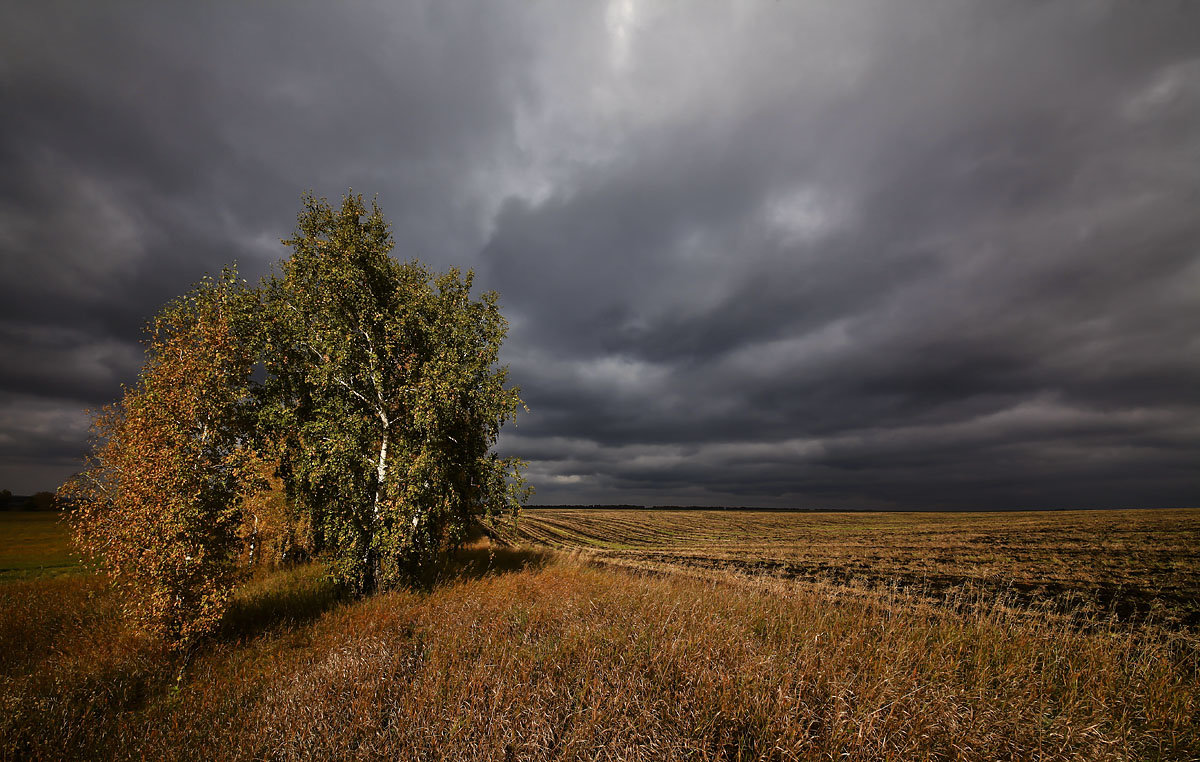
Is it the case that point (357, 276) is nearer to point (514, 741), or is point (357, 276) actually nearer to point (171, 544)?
point (171, 544)

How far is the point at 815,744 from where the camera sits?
16.7ft

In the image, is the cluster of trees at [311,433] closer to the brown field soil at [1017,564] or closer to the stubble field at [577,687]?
the stubble field at [577,687]

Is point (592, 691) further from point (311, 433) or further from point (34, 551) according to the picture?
point (34, 551)

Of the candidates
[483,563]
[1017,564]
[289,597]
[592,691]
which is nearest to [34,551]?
[289,597]

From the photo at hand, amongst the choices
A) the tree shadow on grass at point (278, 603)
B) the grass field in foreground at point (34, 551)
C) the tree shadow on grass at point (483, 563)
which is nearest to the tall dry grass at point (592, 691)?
the tree shadow on grass at point (278, 603)

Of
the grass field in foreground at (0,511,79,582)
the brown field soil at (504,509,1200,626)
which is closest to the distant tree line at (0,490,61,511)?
the grass field in foreground at (0,511,79,582)

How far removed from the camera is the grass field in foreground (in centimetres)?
2605

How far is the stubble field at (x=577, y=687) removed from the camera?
200 inches

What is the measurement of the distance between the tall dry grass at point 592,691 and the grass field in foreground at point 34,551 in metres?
22.1

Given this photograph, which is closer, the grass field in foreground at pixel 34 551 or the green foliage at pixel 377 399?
the green foliage at pixel 377 399

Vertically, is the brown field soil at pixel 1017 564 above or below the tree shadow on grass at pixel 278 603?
below

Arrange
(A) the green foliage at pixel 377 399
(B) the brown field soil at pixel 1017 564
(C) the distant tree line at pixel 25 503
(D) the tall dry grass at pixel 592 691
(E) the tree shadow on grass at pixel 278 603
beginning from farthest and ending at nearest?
(C) the distant tree line at pixel 25 503
(B) the brown field soil at pixel 1017 564
(A) the green foliage at pixel 377 399
(E) the tree shadow on grass at pixel 278 603
(D) the tall dry grass at pixel 592 691

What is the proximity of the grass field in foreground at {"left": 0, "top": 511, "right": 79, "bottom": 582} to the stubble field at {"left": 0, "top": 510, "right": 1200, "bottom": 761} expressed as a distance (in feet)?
69.8

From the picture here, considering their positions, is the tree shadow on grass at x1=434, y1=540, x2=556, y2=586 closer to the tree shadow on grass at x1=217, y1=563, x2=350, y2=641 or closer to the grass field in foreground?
the tree shadow on grass at x1=217, y1=563, x2=350, y2=641
